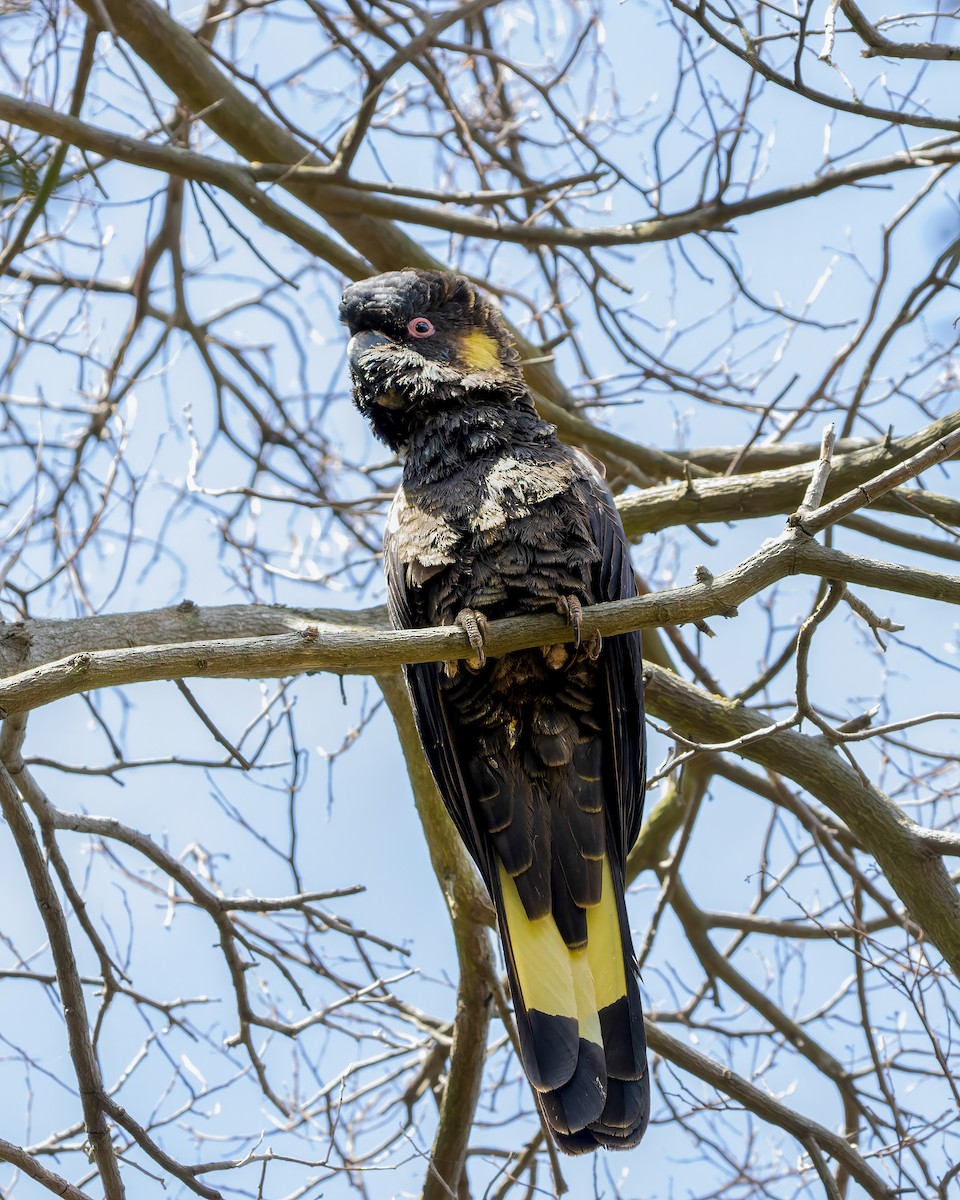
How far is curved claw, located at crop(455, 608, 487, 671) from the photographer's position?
2.73 metres

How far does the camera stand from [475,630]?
2.80 metres

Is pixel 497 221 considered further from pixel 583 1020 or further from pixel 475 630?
pixel 583 1020

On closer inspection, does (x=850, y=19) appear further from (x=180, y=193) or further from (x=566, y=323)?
(x=180, y=193)

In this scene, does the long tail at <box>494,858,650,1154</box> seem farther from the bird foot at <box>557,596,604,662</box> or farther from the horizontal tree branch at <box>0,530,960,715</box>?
the horizontal tree branch at <box>0,530,960,715</box>

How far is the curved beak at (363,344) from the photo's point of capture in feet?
12.5

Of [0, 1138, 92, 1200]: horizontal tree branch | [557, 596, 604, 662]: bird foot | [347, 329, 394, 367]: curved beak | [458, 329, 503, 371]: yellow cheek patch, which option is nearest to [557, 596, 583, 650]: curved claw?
[557, 596, 604, 662]: bird foot

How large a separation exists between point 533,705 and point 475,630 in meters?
0.72

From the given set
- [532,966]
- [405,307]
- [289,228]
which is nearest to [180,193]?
[289,228]

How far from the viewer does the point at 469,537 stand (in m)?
3.36

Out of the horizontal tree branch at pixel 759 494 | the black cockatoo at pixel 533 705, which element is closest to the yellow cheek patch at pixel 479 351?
the black cockatoo at pixel 533 705

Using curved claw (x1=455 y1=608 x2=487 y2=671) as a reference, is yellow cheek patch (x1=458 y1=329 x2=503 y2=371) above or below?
above

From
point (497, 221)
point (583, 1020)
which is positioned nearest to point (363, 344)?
point (497, 221)

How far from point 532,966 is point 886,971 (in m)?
1.20

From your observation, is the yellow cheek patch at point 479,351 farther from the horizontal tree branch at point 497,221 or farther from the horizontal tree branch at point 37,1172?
the horizontal tree branch at point 37,1172
